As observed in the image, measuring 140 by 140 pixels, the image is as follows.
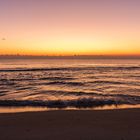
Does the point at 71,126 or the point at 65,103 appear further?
the point at 65,103

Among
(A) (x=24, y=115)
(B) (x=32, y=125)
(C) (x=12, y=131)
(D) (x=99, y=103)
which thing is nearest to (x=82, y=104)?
(D) (x=99, y=103)

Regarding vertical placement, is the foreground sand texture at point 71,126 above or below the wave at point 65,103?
above

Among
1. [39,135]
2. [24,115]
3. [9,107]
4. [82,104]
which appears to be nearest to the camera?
[39,135]

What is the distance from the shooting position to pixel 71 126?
7965 millimetres

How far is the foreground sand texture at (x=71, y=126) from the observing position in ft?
22.5

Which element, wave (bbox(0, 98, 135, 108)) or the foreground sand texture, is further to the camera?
wave (bbox(0, 98, 135, 108))

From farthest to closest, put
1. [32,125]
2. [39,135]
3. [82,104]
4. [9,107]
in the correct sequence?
1. [82,104]
2. [9,107]
3. [32,125]
4. [39,135]

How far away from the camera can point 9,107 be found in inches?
482

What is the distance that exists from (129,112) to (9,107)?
6.26 m

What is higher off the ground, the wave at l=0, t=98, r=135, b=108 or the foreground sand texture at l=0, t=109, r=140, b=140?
the foreground sand texture at l=0, t=109, r=140, b=140

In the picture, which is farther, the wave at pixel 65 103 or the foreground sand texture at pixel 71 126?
the wave at pixel 65 103

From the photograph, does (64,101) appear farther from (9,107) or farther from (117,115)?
(117,115)

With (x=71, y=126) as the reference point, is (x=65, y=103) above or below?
below

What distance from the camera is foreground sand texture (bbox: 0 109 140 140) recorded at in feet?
22.5
